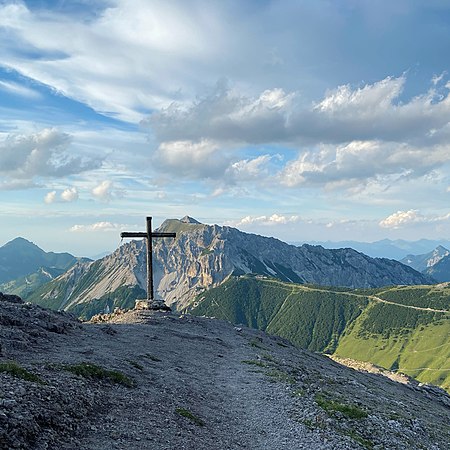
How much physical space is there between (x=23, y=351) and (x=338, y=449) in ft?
58.6

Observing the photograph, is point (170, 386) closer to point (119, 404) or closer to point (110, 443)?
point (119, 404)

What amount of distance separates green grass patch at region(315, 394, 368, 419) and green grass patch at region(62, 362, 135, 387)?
1158cm

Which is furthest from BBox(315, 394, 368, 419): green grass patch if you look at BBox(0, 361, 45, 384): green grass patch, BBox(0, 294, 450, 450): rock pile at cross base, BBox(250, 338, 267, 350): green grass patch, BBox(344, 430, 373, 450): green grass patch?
BBox(250, 338, 267, 350): green grass patch

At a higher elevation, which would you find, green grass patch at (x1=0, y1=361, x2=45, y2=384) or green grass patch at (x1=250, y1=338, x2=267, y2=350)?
green grass patch at (x1=0, y1=361, x2=45, y2=384)

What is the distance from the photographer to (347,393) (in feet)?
104

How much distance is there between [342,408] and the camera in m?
24.3

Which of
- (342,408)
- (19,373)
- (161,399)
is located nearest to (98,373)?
(161,399)

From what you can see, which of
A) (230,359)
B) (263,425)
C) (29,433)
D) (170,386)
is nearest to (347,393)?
(230,359)

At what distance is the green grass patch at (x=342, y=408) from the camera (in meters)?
23.8

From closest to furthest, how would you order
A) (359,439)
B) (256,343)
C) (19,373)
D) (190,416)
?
(19,373)
(190,416)
(359,439)
(256,343)

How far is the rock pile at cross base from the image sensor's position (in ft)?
48.6

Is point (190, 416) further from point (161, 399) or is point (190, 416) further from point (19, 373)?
point (19, 373)

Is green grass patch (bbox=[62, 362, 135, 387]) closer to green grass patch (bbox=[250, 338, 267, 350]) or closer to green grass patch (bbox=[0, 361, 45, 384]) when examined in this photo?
green grass patch (bbox=[0, 361, 45, 384])

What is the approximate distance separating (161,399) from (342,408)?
11.2 m
